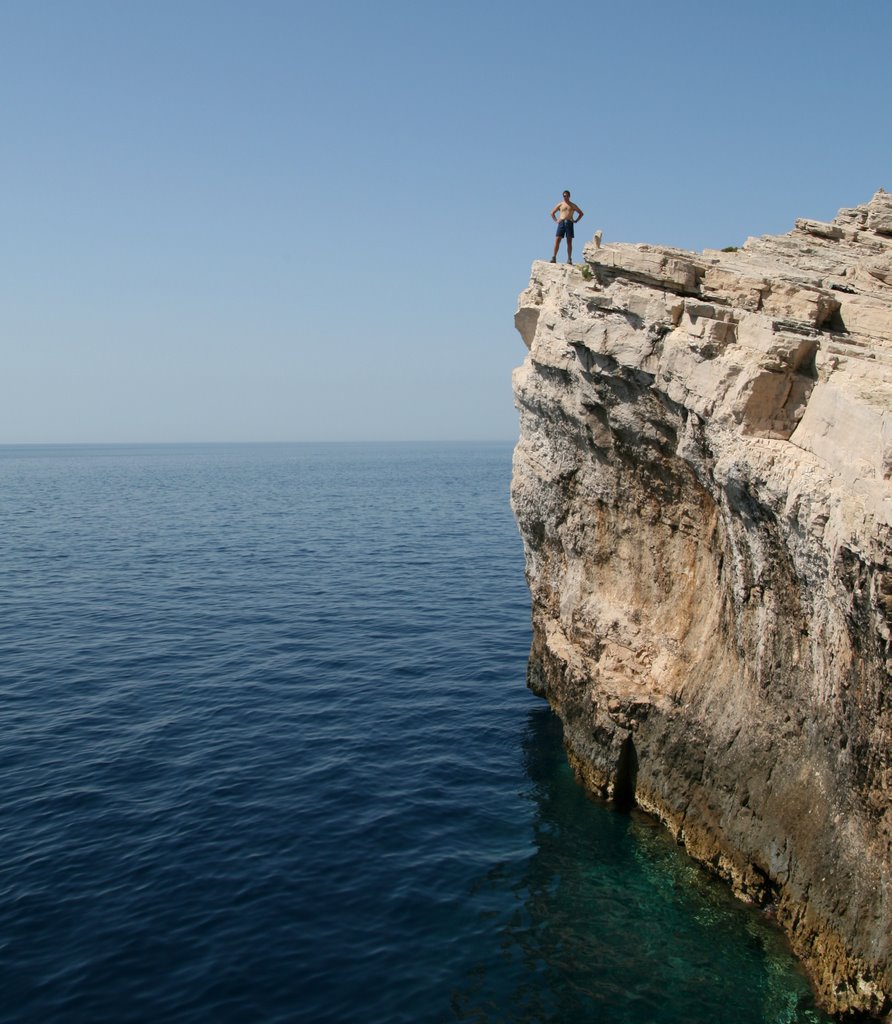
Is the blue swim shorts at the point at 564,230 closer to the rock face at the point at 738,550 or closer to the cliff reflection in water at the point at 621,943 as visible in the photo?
the rock face at the point at 738,550

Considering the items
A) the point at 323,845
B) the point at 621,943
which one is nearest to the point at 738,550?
the point at 621,943

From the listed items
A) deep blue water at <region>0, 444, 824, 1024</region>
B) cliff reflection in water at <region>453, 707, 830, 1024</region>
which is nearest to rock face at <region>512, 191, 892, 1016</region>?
cliff reflection in water at <region>453, 707, 830, 1024</region>

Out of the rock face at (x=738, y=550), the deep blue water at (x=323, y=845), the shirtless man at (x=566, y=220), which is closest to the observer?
the rock face at (x=738, y=550)

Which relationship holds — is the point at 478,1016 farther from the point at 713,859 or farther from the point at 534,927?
the point at 713,859

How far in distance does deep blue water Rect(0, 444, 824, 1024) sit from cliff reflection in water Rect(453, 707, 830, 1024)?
0.06m

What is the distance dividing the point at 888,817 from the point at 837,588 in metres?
4.02

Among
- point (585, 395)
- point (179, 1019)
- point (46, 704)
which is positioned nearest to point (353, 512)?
point (46, 704)

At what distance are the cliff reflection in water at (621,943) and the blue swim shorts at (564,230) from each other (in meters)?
19.4

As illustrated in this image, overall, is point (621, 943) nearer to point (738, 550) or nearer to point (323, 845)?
point (323, 845)

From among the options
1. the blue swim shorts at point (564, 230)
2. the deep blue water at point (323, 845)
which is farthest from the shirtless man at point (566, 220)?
the deep blue water at point (323, 845)

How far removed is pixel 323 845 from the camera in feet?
72.9

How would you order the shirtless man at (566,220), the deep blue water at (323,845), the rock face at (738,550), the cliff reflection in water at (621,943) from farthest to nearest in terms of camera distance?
the shirtless man at (566,220), the deep blue water at (323,845), the cliff reflection in water at (621,943), the rock face at (738,550)

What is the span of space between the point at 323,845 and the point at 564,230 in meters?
21.5

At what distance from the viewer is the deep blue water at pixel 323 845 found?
17000 millimetres
